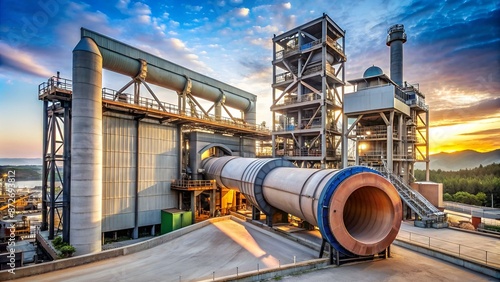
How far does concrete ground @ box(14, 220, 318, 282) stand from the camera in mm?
13586

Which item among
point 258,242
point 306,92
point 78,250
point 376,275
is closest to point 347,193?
point 376,275

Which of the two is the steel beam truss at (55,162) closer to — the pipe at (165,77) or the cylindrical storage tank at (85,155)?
the cylindrical storage tank at (85,155)

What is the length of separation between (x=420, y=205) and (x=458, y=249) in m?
9.49

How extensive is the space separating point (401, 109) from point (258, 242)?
24.6 metres

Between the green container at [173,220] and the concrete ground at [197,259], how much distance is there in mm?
4838

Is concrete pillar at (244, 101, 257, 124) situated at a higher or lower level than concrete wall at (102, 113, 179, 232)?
higher

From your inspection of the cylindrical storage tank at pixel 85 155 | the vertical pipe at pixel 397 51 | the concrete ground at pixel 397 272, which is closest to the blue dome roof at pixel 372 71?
the vertical pipe at pixel 397 51

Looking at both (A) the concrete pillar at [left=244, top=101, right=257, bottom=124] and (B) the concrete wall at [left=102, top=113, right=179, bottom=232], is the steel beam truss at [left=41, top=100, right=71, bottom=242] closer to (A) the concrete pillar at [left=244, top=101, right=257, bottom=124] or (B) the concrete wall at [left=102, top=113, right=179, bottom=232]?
(B) the concrete wall at [left=102, top=113, right=179, bottom=232]

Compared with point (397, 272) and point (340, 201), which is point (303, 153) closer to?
point (340, 201)

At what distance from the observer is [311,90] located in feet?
119

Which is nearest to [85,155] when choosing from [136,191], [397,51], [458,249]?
[136,191]

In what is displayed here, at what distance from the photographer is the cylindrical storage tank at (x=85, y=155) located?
61.7ft

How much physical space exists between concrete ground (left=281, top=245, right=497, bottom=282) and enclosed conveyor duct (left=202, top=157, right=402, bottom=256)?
89 cm

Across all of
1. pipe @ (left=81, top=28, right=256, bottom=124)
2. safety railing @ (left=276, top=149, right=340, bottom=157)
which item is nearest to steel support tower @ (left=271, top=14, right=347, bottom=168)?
safety railing @ (left=276, top=149, right=340, bottom=157)
